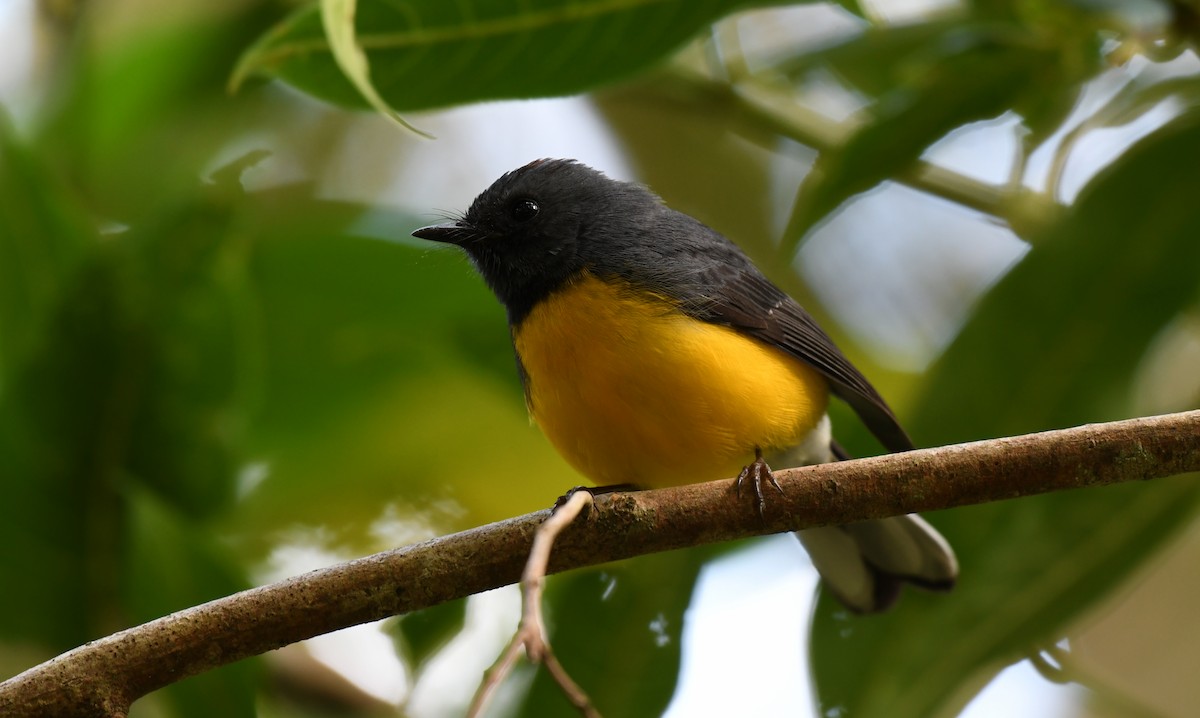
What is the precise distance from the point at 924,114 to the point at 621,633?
1.65m

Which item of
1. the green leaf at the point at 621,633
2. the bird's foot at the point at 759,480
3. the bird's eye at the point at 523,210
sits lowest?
the green leaf at the point at 621,633

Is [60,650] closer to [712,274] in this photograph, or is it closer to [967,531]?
[712,274]

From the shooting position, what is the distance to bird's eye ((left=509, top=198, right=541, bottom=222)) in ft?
12.7

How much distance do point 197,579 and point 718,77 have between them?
2.27 metres

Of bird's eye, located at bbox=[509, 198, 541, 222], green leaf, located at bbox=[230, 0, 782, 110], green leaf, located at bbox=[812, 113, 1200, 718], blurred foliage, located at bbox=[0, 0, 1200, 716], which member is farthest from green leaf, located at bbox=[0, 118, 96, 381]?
green leaf, located at bbox=[812, 113, 1200, 718]

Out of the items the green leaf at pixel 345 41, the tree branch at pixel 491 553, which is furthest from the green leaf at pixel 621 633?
the green leaf at pixel 345 41

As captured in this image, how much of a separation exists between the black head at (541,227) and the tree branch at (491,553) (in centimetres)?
132

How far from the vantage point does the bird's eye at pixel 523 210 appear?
12.7ft

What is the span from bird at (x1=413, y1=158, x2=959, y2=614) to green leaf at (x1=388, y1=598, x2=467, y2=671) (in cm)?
52

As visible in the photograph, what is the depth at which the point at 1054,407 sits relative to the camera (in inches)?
137

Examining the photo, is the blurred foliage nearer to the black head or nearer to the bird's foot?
the black head

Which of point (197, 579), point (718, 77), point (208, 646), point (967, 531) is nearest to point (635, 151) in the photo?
point (718, 77)

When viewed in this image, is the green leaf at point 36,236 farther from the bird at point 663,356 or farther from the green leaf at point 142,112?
the bird at point 663,356

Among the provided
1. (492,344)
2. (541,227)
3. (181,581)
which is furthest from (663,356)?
(181,581)
